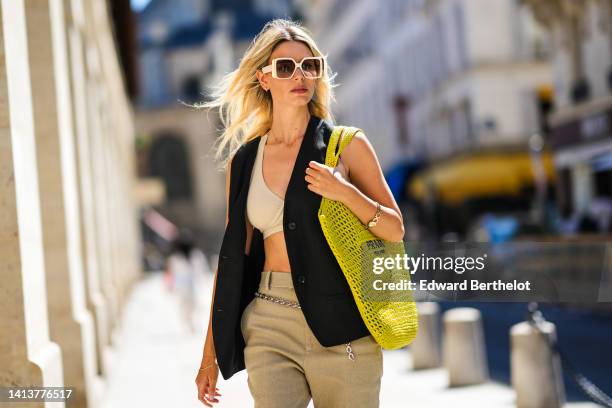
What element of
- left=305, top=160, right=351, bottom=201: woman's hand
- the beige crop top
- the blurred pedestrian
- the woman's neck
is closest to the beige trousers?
the beige crop top

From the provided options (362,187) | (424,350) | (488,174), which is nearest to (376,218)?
(362,187)

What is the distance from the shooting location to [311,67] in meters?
4.38

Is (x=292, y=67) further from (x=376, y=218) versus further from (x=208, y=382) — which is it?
(x=208, y=382)

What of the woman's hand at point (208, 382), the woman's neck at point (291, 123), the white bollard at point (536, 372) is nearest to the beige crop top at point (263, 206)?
the woman's neck at point (291, 123)

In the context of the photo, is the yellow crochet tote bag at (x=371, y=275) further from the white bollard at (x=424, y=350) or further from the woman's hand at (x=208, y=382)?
the white bollard at (x=424, y=350)

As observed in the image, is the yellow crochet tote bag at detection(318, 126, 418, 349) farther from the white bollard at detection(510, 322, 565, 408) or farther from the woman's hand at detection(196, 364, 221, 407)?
the white bollard at detection(510, 322, 565, 408)

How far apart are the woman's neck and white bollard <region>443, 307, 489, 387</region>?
7031mm

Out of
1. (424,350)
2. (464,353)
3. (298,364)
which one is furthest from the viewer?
(424,350)

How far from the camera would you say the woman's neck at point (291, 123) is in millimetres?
4453

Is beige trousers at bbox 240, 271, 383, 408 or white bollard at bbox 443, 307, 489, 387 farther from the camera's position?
white bollard at bbox 443, 307, 489, 387

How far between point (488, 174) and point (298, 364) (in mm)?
37264

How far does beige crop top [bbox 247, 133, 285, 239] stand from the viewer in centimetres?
430

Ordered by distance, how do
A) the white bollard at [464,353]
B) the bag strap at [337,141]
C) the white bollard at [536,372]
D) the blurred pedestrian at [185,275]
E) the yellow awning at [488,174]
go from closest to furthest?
the bag strap at [337,141], the white bollard at [536,372], the white bollard at [464,353], the blurred pedestrian at [185,275], the yellow awning at [488,174]

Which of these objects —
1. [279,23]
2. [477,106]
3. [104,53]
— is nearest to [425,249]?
[279,23]
